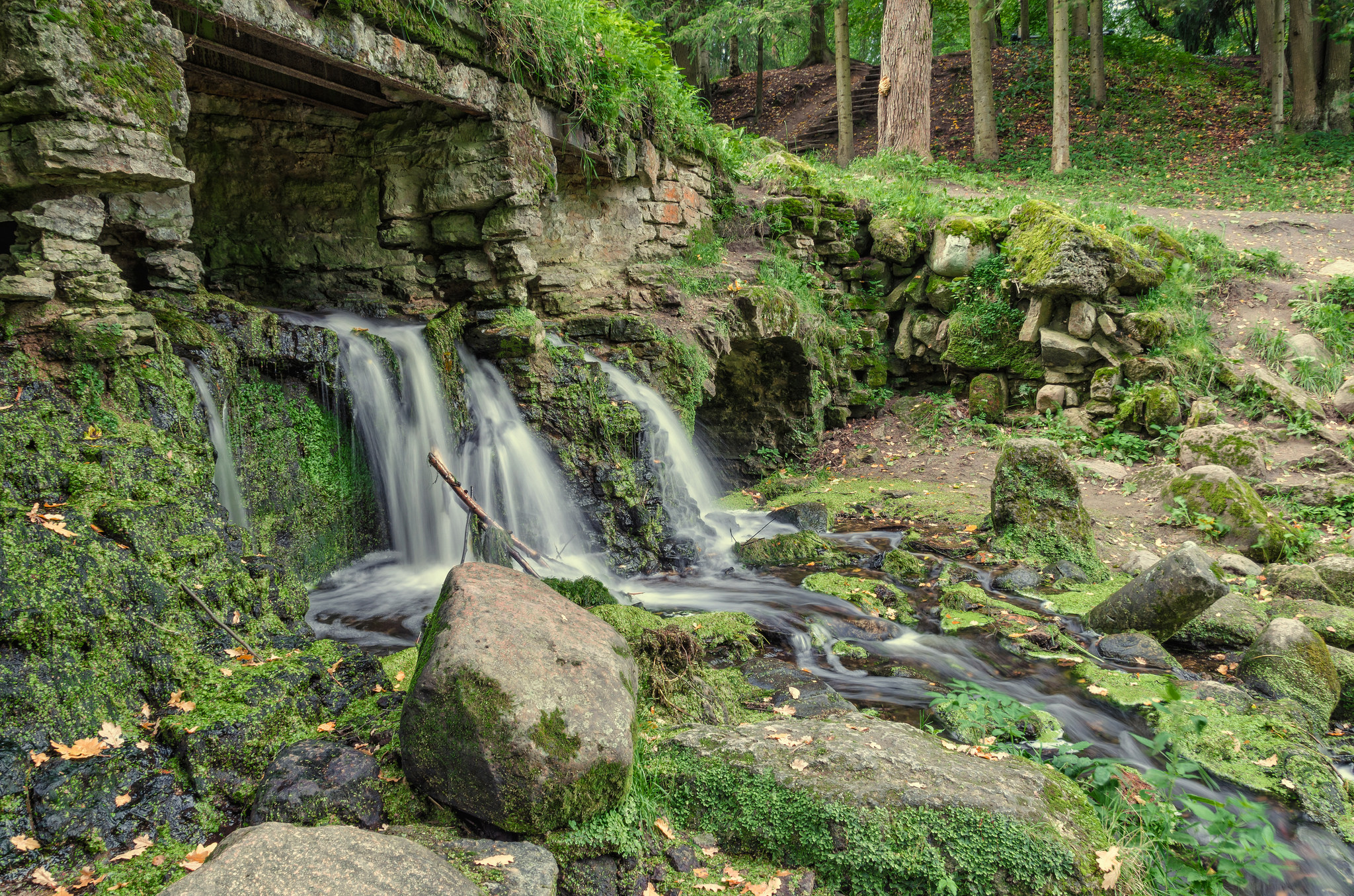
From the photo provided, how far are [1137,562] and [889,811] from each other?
5350 mm

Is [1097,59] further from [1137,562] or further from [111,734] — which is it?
[111,734]

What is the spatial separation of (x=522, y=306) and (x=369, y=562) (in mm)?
2772

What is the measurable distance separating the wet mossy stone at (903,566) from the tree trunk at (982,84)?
14.6 meters

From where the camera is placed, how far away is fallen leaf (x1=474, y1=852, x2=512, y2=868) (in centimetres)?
243

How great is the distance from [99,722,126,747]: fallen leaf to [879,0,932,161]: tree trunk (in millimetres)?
16043

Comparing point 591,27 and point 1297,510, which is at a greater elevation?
point 591,27

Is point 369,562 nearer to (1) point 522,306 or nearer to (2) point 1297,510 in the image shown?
(1) point 522,306

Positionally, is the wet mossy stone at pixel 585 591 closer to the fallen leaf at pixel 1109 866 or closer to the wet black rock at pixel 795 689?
the wet black rock at pixel 795 689

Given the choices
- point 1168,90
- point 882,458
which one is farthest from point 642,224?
point 1168,90

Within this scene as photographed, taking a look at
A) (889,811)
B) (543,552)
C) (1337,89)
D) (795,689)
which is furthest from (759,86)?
(889,811)

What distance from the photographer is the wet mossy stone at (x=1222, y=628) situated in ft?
17.6

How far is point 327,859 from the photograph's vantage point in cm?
211

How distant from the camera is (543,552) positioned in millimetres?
6770

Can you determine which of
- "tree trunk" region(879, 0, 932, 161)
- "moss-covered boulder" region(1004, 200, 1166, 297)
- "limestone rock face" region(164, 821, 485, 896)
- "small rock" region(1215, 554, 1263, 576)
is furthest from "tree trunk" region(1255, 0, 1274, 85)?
"limestone rock face" region(164, 821, 485, 896)
